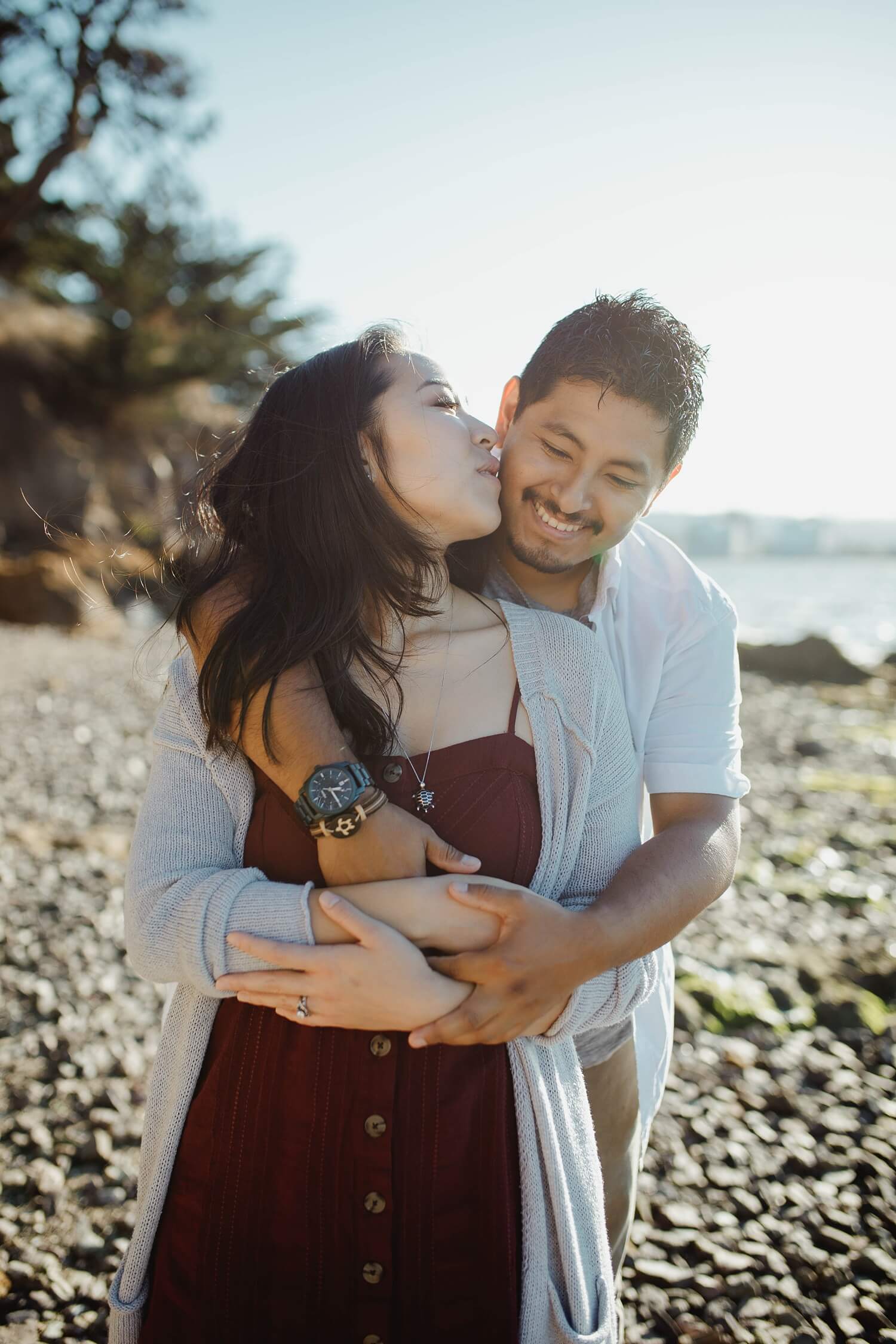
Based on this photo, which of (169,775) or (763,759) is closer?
(169,775)

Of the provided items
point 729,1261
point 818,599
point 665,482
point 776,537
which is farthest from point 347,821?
point 776,537

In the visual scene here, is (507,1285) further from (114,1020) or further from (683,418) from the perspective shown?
(114,1020)

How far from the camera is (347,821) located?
1697 millimetres

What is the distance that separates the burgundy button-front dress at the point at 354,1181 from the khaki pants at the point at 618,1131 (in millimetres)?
479

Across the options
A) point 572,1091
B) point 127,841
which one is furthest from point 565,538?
point 127,841

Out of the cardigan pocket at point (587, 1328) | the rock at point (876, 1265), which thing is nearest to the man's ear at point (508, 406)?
the cardigan pocket at point (587, 1328)

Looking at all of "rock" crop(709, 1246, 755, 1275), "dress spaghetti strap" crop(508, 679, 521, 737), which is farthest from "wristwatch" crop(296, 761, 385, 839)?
"rock" crop(709, 1246, 755, 1275)

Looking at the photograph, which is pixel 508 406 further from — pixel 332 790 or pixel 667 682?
pixel 332 790

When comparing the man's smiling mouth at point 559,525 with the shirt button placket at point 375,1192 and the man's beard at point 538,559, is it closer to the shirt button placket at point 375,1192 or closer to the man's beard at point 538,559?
the man's beard at point 538,559

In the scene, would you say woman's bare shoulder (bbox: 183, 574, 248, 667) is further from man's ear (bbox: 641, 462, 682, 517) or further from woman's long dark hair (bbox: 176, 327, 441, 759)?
man's ear (bbox: 641, 462, 682, 517)

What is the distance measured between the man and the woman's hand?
382 mm

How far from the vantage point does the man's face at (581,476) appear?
238cm

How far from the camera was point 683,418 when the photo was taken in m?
2.47

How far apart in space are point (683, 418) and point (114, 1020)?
356 cm
